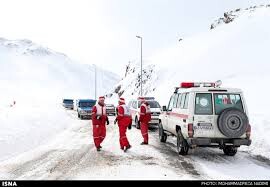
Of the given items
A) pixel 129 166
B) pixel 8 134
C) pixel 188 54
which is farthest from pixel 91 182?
pixel 188 54

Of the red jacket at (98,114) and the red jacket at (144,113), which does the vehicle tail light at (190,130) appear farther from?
the red jacket at (144,113)

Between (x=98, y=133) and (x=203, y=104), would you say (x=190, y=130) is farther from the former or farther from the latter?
(x=98, y=133)

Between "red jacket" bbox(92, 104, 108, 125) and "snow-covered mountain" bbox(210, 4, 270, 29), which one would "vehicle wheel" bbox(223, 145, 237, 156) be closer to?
"red jacket" bbox(92, 104, 108, 125)

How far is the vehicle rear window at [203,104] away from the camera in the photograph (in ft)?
39.8

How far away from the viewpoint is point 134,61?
321ft

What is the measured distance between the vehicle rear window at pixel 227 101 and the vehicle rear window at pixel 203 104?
19 cm

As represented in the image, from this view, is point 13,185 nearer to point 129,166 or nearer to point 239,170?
point 129,166

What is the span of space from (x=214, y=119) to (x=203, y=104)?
566 mm

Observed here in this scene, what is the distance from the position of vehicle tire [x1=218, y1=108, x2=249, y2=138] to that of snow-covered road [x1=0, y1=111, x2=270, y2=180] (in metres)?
0.87

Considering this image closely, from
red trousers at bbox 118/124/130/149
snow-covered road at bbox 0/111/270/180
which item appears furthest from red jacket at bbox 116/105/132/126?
snow-covered road at bbox 0/111/270/180

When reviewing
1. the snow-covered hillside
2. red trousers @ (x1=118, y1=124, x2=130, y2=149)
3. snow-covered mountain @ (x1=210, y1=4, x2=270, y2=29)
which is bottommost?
red trousers @ (x1=118, y1=124, x2=130, y2=149)

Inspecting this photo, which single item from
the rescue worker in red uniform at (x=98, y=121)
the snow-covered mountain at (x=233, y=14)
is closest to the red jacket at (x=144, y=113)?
the rescue worker in red uniform at (x=98, y=121)

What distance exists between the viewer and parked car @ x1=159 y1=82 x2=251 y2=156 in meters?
11.8

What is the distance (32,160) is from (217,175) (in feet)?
18.0
